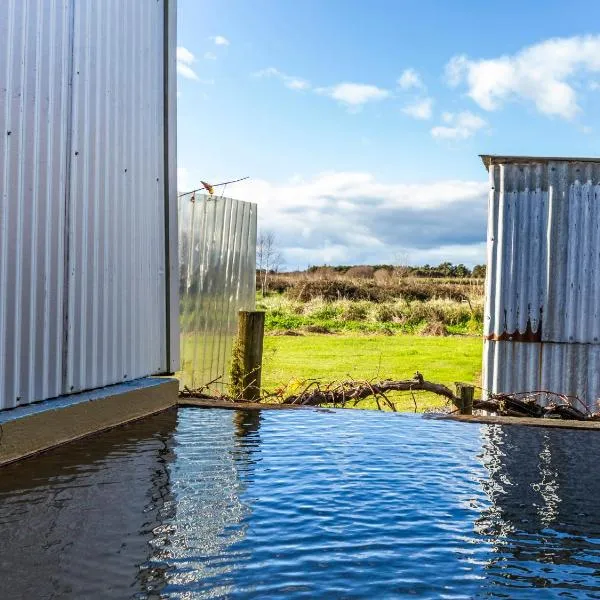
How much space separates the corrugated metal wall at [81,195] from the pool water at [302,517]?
789 millimetres

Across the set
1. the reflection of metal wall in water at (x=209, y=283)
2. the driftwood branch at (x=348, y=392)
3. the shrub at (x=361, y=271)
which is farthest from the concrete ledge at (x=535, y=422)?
the shrub at (x=361, y=271)

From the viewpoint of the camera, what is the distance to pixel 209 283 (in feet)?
25.3

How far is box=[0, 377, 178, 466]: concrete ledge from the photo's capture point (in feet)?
12.3

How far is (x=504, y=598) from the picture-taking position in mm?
2117

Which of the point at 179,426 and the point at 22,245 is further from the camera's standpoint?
the point at 179,426

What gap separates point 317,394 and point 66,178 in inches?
116

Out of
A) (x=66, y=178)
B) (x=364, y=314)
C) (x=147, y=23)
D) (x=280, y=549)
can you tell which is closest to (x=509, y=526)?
(x=280, y=549)

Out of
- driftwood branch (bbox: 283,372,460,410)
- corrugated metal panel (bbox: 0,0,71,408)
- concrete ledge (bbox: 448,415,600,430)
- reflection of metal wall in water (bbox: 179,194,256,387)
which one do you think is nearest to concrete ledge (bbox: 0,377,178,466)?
corrugated metal panel (bbox: 0,0,71,408)

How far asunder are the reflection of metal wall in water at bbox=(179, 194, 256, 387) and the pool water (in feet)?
10.2

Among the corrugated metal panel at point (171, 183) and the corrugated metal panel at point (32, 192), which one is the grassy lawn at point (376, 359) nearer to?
the corrugated metal panel at point (171, 183)

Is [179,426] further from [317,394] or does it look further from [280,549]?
[280,549]

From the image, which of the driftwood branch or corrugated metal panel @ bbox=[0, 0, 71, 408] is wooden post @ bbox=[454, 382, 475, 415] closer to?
the driftwood branch

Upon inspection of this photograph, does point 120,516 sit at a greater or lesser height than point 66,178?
lesser

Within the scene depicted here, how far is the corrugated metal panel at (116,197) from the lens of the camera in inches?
188
